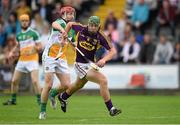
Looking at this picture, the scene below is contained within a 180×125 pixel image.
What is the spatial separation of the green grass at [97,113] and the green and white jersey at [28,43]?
1.43 meters

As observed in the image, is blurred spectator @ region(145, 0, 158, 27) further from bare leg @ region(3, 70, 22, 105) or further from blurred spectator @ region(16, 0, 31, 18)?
bare leg @ region(3, 70, 22, 105)

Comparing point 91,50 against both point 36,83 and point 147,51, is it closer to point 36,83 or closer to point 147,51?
point 36,83

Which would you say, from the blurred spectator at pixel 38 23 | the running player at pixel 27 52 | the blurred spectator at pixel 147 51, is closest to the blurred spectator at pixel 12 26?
the blurred spectator at pixel 38 23

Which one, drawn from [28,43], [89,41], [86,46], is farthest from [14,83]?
[89,41]

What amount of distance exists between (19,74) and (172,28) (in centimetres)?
997

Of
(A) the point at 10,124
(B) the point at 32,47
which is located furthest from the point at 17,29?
(A) the point at 10,124

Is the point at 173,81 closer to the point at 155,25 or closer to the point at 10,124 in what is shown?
the point at 155,25

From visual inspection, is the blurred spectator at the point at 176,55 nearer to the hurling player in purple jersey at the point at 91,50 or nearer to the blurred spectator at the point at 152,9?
the blurred spectator at the point at 152,9

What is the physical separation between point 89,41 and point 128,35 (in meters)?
12.9

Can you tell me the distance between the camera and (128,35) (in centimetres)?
2991

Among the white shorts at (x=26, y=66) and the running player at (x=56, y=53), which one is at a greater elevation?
the running player at (x=56, y=53)

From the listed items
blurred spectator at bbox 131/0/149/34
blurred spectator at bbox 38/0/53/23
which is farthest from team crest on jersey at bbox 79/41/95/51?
blurred spectator at bbox 38/0/53/23

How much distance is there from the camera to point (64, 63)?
18172 millimetres

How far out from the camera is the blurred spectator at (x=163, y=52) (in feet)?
94.8
